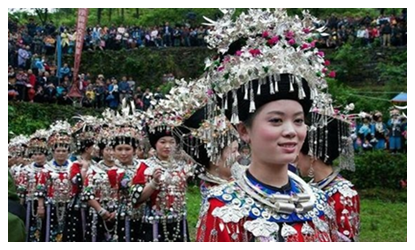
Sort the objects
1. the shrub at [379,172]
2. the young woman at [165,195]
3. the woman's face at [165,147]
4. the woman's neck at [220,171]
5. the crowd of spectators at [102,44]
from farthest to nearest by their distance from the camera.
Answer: the crowd of spectators at [102,44], the shrub at [379,172], the woman's face at [165,147], the young woman at [165,195], the woman's neck at [220,171]

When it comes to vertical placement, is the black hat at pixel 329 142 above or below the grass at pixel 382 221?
above

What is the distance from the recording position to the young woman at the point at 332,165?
4410mm

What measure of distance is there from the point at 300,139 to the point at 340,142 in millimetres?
1897

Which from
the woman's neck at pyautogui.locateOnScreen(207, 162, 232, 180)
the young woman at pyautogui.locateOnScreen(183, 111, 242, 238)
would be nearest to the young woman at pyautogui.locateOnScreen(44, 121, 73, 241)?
the young woman at pyautogui.locateOnScreen(183, 111, 242, 238)

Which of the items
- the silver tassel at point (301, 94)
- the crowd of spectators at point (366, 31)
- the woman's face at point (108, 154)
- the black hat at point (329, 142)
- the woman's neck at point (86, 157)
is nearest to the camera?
the silver tassel at point (301, 94)

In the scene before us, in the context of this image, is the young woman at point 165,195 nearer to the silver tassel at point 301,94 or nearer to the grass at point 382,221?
the grass at point 382,221

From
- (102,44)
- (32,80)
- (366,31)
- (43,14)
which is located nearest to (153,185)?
(32,80)

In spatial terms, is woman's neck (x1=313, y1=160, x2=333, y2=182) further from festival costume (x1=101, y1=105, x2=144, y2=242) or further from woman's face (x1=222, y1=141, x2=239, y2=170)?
festival costume (x1=101, y1=105, x2=144, y2=242)

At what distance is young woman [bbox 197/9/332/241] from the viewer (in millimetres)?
3213

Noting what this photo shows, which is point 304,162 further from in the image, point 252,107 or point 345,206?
point 252,107

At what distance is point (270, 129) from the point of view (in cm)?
321

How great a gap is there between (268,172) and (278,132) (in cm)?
23

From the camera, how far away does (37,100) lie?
18.6m

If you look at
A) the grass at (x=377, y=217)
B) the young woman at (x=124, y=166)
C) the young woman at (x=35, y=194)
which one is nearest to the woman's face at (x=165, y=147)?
the young woman at (x=124, y=166)
